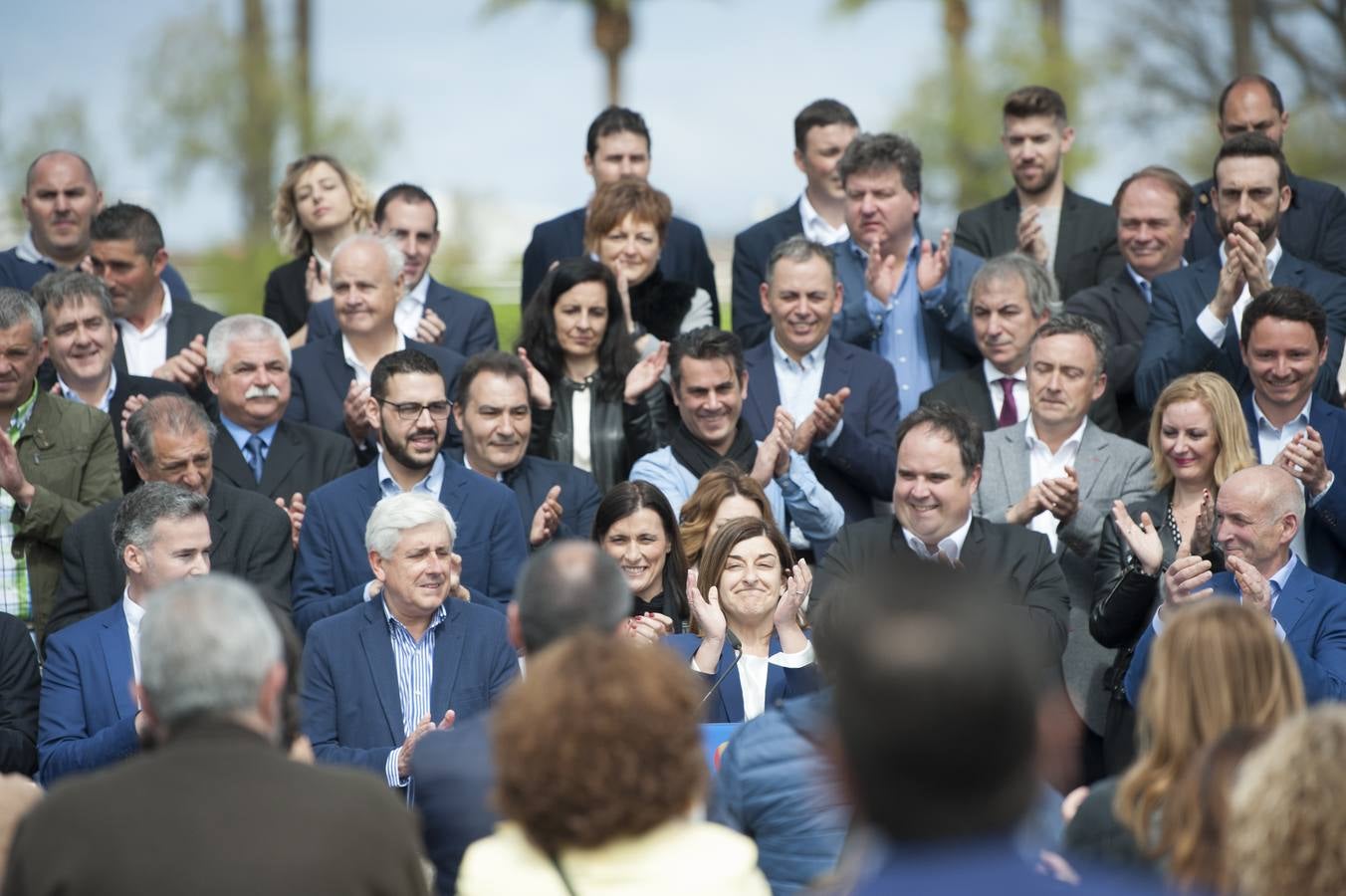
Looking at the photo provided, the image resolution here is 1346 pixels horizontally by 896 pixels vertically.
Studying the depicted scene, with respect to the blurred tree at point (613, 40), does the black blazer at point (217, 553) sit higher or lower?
lower

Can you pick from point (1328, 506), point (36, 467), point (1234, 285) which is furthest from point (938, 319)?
point (36, 467)

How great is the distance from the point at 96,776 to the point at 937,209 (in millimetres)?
9634

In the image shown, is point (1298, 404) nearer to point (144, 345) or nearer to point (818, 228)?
point (818, 228)

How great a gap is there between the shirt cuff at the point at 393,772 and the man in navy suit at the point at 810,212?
11.3ft

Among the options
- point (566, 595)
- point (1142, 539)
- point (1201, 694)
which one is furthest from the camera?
point (1142, 539)

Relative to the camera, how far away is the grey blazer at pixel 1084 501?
632cm

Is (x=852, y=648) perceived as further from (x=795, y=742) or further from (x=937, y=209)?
(x=937, y=209)

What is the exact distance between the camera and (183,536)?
18.2 ft

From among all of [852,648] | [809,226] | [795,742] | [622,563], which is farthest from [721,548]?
[852,648]

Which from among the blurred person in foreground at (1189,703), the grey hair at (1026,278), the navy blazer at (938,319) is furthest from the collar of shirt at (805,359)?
the blurred person in foreground at (1189,703)

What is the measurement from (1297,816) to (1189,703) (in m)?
0.70

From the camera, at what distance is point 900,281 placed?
7617 millimetres

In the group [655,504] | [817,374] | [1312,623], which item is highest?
[817,374]

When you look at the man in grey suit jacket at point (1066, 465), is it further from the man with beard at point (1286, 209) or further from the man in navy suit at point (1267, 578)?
the man with beard at point (1286, 209)
